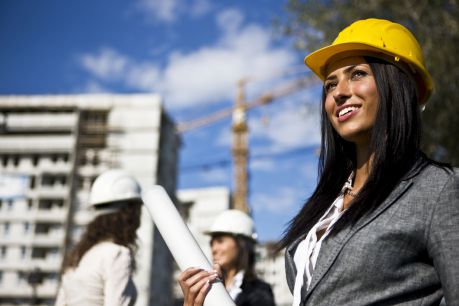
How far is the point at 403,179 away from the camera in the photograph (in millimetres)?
1456

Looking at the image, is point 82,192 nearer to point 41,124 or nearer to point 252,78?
point 41,124

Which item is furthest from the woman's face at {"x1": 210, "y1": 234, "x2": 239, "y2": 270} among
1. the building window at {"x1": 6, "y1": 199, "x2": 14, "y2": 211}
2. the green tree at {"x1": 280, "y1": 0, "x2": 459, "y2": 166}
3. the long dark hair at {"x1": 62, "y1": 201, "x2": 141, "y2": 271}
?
the building window at {"x1": 6, "y1": 199, "x2": 14, "y2": 211}

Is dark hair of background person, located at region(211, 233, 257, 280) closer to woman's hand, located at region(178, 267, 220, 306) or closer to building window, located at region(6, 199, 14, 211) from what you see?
woman's hand, located at region(178, 267, 220, 306)

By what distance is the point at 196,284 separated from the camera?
1.51 meters

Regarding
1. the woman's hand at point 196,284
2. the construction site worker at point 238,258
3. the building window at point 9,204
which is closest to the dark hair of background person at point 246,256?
the construction site worker at point 238,258

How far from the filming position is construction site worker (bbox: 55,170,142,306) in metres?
3.16

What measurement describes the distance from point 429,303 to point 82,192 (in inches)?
2431

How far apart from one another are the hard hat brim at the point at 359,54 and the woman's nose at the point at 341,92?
114 mm

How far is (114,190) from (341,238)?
2381mm

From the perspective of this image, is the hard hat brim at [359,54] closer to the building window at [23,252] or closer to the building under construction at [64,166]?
the building under construction at [64,166]

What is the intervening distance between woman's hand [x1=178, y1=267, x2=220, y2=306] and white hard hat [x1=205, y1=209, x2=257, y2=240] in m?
3.20

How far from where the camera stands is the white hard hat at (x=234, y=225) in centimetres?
475

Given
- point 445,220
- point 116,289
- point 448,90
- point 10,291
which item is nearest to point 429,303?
point 445,220

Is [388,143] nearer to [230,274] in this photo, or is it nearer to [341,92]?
[341,92]
